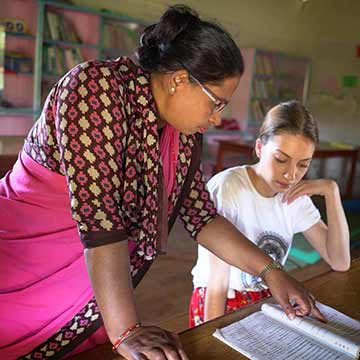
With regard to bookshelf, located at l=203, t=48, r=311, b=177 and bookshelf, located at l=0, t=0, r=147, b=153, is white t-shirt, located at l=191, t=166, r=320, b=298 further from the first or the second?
bookshelf, located at l=203, t=48, r=311, b=177

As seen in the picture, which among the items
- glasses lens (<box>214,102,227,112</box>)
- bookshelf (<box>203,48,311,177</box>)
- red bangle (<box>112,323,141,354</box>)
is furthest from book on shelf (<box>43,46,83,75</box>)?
red bangle (<box>112,323,141,354</box>)

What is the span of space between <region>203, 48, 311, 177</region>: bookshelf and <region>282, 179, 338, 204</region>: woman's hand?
4080 millimetres

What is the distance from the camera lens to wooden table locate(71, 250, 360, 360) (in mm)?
826

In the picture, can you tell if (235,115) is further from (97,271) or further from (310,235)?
(97,271)

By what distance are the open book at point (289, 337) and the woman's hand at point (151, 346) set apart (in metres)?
0.20

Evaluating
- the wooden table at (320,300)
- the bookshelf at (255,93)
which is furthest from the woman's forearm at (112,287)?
the bookshelf at (255,93)

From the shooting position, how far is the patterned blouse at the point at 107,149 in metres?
0.74

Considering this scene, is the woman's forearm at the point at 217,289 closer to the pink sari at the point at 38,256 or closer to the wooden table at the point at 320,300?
the wooden table at the point at 320,300

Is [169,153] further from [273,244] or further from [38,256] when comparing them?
[273,244]

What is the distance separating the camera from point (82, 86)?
0.77 m

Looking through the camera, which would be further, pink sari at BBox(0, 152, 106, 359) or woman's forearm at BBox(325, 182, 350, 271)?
woman's forearm at BBox(325, 182, 350, 271)

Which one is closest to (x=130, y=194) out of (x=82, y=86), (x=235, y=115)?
(x=82, y=86)

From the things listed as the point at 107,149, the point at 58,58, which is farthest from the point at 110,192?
the point at 58,58

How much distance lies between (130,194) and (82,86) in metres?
0.22
